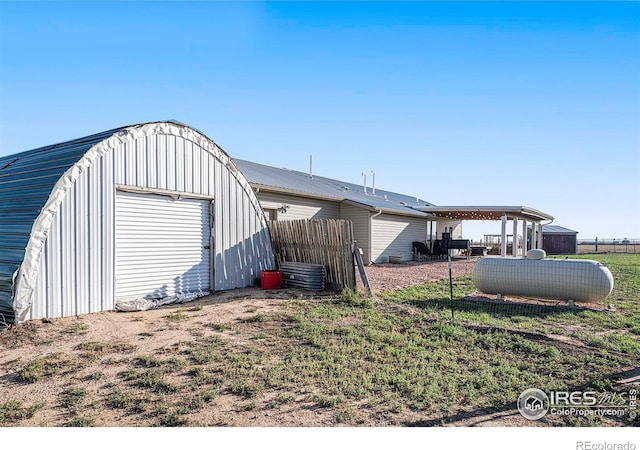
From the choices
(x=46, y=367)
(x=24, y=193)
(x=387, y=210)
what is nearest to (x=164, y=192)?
(x=24, y=193)

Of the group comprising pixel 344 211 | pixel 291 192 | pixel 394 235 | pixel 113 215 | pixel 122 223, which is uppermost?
pixel 291 192

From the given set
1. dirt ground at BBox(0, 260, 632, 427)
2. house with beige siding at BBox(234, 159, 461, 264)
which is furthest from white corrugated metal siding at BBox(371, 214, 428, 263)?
dirt ground at BBox(0, 260, 632, 427)

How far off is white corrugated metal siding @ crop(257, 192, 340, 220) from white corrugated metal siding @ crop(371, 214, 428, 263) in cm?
196

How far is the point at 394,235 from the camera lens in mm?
19641

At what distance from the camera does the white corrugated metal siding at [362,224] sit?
17141mm

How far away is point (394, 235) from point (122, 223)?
14.2 metres

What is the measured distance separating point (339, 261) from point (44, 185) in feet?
19.2

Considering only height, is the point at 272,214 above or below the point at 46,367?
above

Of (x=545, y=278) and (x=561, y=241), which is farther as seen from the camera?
(x=561, y=241)

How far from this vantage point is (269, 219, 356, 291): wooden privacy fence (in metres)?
8.97

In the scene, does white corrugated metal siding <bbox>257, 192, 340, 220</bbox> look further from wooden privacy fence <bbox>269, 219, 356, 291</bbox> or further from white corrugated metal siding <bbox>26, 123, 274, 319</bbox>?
white corrugated metal siding <bbox>26, 123, 274, 319</bbox>

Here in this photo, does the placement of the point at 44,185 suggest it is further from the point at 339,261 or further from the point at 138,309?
the point at 339,261

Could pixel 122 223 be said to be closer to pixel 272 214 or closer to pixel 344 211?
pixel 272 214

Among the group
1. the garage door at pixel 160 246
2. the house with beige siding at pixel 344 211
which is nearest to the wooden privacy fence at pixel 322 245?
the garage door at pixel 160 246
